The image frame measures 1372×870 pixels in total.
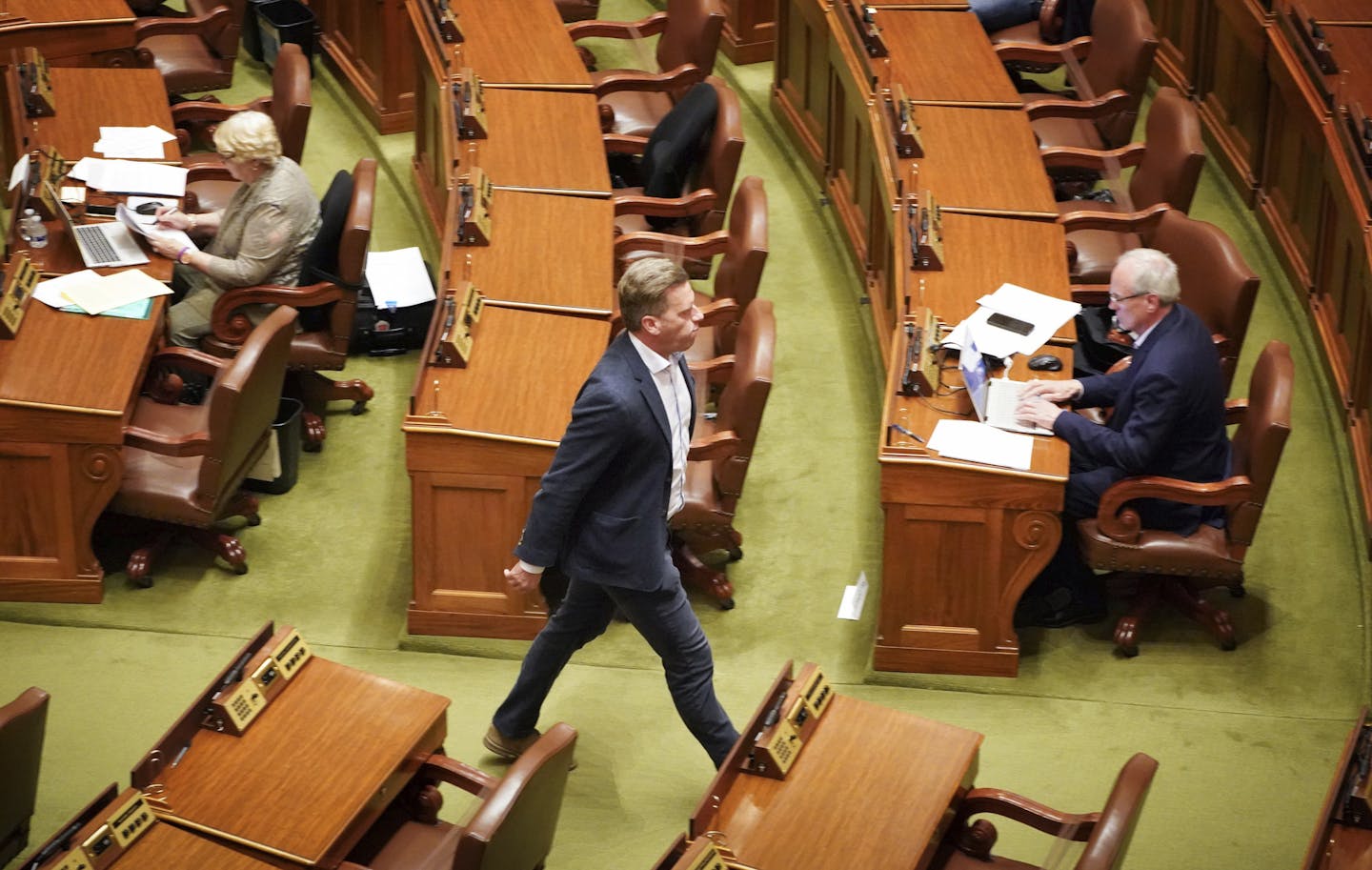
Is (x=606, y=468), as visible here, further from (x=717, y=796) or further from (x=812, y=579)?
(x=812, y=579)

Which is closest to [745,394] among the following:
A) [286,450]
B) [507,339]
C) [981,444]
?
[981,444]

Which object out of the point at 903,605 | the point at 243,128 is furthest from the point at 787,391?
the point at 243,128

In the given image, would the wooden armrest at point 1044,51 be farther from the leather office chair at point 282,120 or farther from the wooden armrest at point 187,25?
the wooden armrest at point 187,25

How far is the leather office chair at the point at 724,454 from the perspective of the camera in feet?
15.3

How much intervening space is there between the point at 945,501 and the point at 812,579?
736 millimetres

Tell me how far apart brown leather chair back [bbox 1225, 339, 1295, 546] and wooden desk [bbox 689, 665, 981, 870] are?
131 cm

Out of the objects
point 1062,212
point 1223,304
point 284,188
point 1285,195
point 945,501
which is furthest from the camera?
point 1285,195

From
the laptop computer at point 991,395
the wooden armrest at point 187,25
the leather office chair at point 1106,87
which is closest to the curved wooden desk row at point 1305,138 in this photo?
the leather office chair at point 1106,87

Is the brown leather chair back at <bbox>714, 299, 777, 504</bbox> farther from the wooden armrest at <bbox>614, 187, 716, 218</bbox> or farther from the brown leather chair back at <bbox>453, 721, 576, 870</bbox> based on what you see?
the brown leather chair back at <bbox>453, 721, 576, 870</bbox>

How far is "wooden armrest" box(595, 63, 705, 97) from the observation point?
6.54 m

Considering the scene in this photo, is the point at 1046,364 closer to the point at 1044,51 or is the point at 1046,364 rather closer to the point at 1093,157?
the point at 1093,157

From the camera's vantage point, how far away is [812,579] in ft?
16.8

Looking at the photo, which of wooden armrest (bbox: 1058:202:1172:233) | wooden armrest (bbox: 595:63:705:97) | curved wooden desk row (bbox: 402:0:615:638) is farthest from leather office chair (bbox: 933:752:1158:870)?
wooden armrest (bbox: 595:63:705:97)

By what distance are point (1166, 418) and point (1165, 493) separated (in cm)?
21
